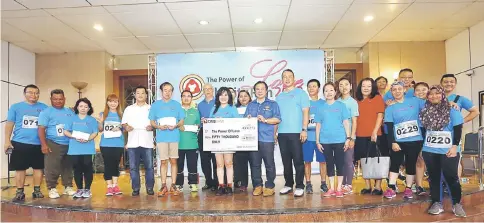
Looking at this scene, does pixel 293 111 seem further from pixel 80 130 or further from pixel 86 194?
pixel 86 194

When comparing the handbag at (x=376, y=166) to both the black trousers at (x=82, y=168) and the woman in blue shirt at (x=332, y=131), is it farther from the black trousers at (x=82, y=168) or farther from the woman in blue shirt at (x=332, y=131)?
the black trousers at (x=82, y=168)

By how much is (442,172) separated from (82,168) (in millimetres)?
3651

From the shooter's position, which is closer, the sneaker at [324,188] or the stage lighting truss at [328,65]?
the sneaker at [324,188]

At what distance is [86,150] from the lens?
3998 mm

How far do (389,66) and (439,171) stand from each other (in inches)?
205

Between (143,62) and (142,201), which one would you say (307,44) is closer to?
(143,62)

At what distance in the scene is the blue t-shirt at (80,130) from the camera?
3971 millimetres

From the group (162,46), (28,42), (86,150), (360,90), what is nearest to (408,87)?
(360,90)

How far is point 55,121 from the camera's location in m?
4.06

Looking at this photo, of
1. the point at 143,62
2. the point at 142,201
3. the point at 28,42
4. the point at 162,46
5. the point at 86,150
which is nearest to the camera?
the point at 142,201

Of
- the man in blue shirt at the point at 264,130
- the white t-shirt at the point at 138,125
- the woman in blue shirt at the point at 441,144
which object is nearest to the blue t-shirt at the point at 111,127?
the white t-shirt at the point at 138,125

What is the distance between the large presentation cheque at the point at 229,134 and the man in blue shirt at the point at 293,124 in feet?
1.00

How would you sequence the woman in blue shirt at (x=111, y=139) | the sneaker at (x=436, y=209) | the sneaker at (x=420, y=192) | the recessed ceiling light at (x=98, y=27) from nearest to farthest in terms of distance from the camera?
the sneaker at (x=436, y=209) → the sneaker at (x=420, y=192) → the woman in blue shirt at (x=111, y=139) → the recessed ceiling light at (x=98, y=27)

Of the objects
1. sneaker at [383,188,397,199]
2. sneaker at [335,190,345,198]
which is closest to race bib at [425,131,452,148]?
sneaker at [383,188,397,199]
